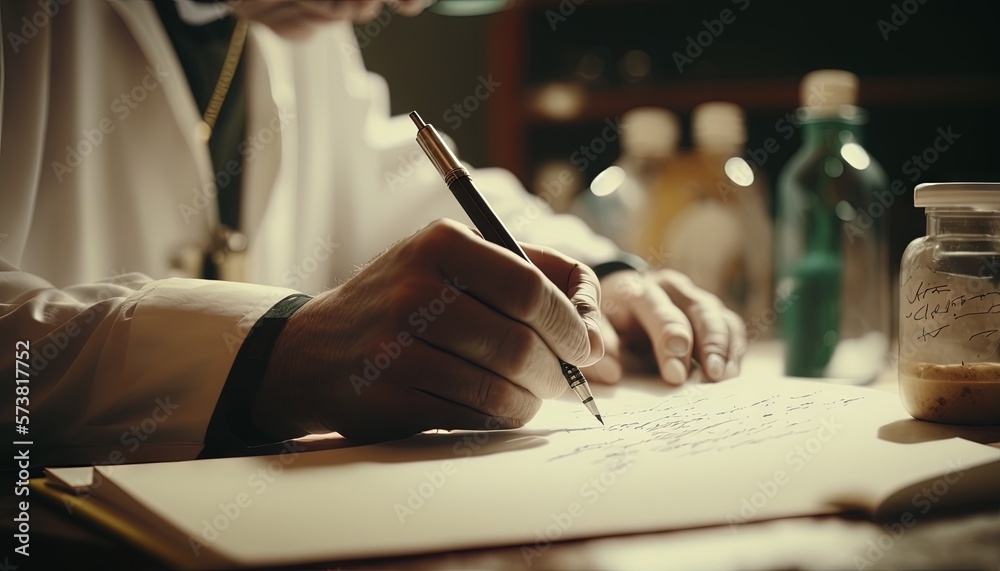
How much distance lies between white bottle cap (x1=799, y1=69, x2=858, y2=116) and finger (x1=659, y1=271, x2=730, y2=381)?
9.2 inches

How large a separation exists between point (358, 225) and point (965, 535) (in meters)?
1.01

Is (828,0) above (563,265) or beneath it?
above

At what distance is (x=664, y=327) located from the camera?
0.77 metres

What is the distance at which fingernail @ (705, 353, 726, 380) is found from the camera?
748mm

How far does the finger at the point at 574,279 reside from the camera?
586mm

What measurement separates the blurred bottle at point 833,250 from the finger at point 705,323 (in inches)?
3.7

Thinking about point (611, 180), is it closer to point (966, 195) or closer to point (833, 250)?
point (833, 250)

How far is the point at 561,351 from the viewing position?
1.70 ft

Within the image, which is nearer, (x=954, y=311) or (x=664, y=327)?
(x=954, y=311)

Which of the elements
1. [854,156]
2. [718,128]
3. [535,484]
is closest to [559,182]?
[718,128]

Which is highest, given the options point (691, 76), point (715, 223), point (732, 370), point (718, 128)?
point (691, 76)

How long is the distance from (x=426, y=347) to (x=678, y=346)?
332mm

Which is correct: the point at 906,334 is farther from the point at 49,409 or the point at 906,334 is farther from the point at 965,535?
the point at 49,409

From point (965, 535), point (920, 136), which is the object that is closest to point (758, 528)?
point (965, 535)
